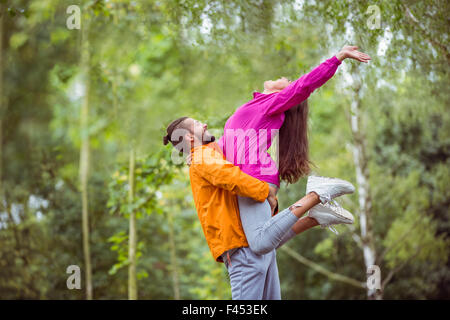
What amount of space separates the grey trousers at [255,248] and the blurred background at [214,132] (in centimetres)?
69

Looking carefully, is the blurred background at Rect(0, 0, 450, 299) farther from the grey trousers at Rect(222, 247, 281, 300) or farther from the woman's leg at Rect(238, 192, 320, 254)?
the grey trousers at Rect(222, 247, 281, 300)

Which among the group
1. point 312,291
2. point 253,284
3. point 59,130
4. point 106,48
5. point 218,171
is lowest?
point 312,291

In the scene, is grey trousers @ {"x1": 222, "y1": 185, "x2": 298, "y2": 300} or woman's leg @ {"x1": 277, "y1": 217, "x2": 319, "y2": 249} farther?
woman's leg @ {"x1": 277, "y1": 217, "x2": 319, "y2": 249}

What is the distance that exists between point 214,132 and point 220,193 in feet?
5.14

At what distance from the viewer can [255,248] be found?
2.26 metres

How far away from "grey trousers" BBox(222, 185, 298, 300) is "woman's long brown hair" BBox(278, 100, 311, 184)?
1.18ft

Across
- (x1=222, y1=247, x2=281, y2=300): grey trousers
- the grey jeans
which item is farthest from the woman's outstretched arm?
(x1=222, y1=247, x2=281, y2=300): grey trousers

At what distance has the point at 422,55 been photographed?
3430 millimetres

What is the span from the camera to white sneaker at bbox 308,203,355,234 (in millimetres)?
2414

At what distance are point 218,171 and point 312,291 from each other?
5.76 meters

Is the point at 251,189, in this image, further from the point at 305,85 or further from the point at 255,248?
the point at 305,85

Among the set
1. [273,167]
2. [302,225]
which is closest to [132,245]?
[302,225]
